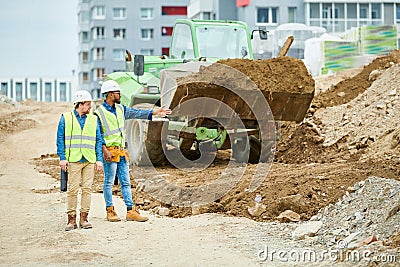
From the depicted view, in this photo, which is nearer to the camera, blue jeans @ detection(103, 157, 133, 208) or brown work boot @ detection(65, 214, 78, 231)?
brown work boot @ detection(65, 214, 78, 231)

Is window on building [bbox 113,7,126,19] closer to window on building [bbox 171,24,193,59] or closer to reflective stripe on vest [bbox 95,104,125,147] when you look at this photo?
window on building [bbox 171,24,193,59]

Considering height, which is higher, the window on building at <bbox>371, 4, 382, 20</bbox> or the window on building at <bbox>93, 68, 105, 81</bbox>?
the window on building at <bbox>371, 4, 382, 20</bbox>

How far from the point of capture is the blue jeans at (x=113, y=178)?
32.7 ft

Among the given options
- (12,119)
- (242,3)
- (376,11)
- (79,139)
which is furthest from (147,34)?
A: (79,139)

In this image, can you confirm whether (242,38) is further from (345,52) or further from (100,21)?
(100,21)

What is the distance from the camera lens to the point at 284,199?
9.95m

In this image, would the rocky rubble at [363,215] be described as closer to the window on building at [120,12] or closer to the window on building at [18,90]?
the window on building at [18,90]

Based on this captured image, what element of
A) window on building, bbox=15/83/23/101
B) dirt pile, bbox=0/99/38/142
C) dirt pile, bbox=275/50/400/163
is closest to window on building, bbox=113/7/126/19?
window on building, bbox=15/83/23/101

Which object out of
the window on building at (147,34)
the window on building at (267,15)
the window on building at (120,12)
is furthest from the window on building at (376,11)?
the window on building at (120,12)

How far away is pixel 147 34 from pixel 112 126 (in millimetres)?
62007

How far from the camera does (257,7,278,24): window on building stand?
1955 inches

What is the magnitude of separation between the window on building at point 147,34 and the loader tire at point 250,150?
56.0 metres

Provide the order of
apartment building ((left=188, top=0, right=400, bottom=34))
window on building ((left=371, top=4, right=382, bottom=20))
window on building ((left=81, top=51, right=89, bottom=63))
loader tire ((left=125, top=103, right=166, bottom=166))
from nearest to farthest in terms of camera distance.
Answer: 1. loader tire ((left=125, top=103, right=166, bottom=166))
2. apartment building ((left=188, top=0, right=400, bottom=34))
3. window on building ((left=371, top=4, right=382, bottom=20))
4. window on building ((left=81, top=51, right=89, bottom=63))

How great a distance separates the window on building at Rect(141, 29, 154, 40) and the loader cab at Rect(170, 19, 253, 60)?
55.4 meters
